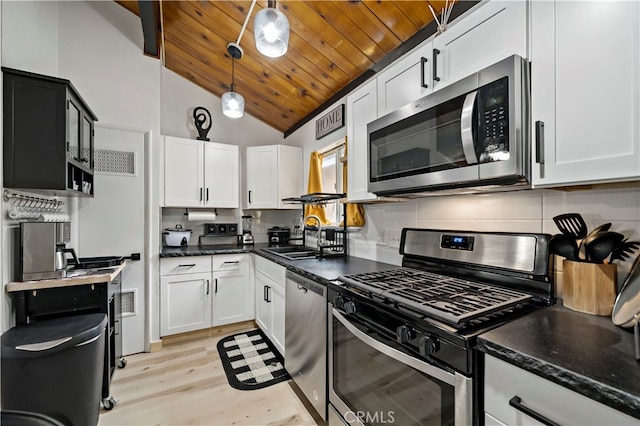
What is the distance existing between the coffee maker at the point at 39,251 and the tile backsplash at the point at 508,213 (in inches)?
84.2

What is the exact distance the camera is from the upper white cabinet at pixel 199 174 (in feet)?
9.68

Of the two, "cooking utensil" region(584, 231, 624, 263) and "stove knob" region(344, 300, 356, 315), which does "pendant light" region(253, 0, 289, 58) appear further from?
"cooking utensil" region(584, 231, 624, 263)

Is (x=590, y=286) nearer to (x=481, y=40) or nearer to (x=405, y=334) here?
(x=405, y=334)

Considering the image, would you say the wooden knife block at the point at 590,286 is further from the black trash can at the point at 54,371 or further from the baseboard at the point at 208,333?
the baseboard at the point at 208,333

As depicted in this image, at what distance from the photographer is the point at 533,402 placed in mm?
709

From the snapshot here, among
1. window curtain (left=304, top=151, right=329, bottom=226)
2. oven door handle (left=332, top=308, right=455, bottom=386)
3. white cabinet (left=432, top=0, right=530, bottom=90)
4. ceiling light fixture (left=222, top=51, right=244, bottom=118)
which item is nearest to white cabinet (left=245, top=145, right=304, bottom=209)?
window curtain (left=304, top=151, right=329, bottom=226)

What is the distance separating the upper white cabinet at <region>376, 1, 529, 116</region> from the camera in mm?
1071

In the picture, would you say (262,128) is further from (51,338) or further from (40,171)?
(51,338)

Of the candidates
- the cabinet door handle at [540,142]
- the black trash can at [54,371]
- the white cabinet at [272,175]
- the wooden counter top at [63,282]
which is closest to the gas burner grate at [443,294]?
the cabinet door handle at [540,142]

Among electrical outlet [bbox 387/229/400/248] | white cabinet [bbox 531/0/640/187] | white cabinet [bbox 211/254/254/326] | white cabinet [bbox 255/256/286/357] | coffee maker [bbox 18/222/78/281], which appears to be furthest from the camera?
white cabinet [bbox 211/254/254/326]

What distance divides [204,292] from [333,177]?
1.77m

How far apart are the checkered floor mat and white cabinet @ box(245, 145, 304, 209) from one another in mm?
1464

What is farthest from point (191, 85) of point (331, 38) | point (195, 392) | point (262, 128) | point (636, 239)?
point (636, 239)

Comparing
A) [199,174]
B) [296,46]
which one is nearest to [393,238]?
[296,46]
